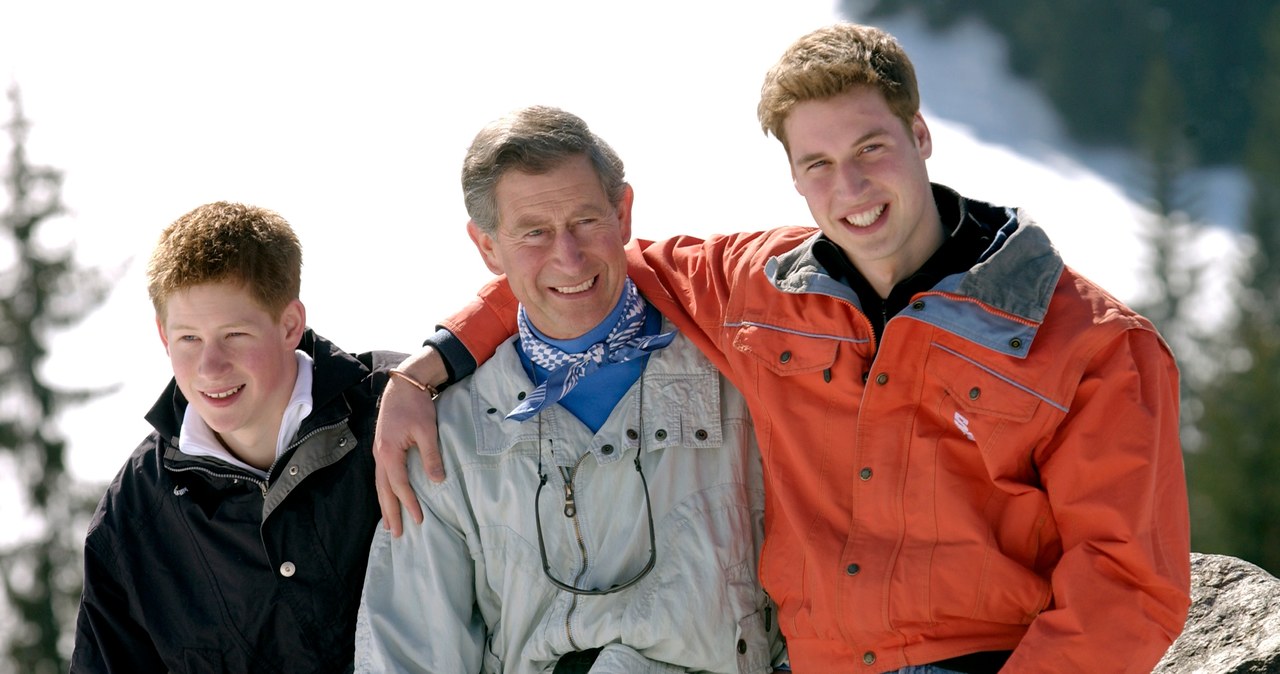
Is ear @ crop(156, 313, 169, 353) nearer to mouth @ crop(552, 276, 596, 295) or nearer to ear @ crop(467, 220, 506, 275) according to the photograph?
ear @ crop(467, 220, 506, 275)

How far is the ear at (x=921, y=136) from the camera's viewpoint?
322 cm

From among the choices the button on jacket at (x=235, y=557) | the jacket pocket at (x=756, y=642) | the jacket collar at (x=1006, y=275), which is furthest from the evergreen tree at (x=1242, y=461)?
the button on jacket at (x=235, y=557)

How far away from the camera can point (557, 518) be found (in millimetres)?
3490

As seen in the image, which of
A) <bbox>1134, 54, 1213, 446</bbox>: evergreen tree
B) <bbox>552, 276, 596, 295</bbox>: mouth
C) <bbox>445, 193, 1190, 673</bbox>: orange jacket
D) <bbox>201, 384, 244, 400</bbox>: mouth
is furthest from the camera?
<bbox>1134, 54, 1213, 446</bbox>: evergreen tree

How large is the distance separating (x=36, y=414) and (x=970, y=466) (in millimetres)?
21946

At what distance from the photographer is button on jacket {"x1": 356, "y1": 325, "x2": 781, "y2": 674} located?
3.39m

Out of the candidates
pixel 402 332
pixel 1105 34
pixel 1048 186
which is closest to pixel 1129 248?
pixel 1048 186

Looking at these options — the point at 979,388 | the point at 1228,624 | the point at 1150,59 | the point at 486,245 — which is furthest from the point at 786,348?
the point at 1150,59

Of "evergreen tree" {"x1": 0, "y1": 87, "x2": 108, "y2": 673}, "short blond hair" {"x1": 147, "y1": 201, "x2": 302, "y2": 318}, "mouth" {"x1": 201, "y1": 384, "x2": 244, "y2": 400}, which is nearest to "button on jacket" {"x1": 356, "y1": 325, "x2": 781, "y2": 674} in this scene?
"mouth" {"x1": 201, "y1": 384, "x2": 244, "y2": 400}

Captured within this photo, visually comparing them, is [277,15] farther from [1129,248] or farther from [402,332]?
[1129,248]

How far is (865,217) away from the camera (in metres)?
3.13

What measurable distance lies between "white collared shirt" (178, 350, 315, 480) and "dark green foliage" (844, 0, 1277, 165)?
41.4 meters

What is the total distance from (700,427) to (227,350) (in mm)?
1210

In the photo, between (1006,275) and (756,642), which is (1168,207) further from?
(1006,275)
